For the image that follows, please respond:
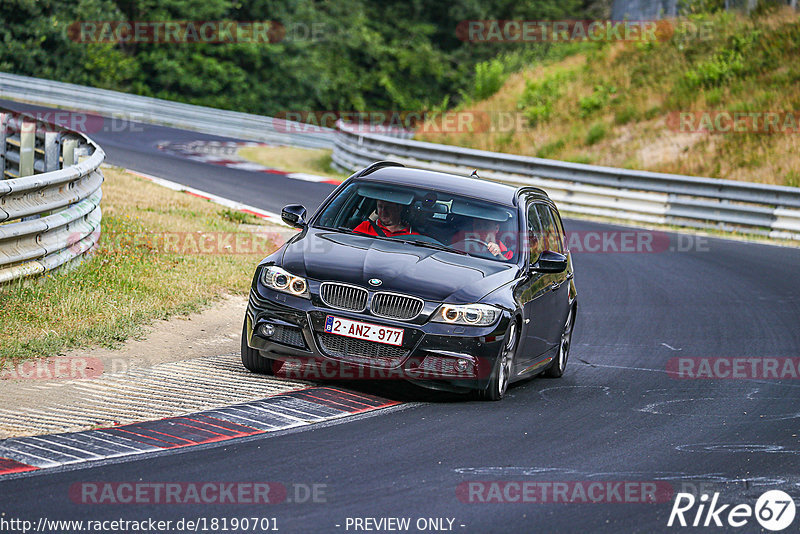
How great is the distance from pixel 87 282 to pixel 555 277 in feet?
14.7

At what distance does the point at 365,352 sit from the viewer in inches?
311

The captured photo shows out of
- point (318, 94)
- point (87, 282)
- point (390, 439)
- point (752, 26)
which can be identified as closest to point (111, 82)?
point (318, 94)

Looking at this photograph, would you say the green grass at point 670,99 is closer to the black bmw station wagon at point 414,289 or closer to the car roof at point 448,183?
the car roof at point 448,183

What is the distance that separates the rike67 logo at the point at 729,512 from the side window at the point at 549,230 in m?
4.06

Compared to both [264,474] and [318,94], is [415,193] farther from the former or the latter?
[318,94]

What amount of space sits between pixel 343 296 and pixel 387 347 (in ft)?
1.60

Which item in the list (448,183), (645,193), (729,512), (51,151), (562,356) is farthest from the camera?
(645,193)

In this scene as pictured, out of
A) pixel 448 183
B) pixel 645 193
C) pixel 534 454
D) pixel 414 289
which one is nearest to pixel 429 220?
pixel 448 183

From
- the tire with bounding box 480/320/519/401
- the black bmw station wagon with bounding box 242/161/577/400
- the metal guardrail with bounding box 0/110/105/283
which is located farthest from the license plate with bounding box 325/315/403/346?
the metal guardrail with bounding box 0/110/105/283

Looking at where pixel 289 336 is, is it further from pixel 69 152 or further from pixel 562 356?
pixel 69 152

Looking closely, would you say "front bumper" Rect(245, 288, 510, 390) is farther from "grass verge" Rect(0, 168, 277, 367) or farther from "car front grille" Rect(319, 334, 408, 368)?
"grass verge" Rect(0, 168, 277, 367)

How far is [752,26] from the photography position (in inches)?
1339

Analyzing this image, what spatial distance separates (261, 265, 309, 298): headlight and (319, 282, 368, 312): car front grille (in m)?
0.15

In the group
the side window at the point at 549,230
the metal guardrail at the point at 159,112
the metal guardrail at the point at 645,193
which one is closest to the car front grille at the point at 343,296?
the side window at the point at 549,230
